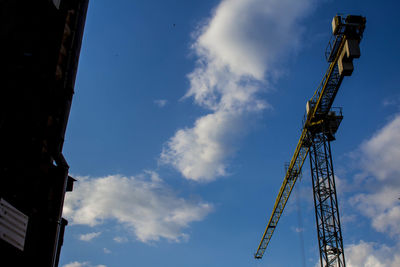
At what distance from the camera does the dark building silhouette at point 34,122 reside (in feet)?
26.5

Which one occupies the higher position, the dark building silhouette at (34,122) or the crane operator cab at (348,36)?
the crane operator cab at (348,36)

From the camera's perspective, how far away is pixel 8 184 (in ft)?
26.5

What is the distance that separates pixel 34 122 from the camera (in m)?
8.97

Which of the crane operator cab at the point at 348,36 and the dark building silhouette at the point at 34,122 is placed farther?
the crane operator cab at the point at 348,36

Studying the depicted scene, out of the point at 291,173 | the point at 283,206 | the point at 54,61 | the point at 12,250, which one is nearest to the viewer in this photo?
the point at 12,250

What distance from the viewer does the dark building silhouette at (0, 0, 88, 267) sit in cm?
808

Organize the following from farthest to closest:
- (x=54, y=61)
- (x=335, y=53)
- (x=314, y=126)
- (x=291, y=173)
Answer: (x=291, y=173)
(x=314, y=126)
(x=335, y=53)
(x=54, y=61)

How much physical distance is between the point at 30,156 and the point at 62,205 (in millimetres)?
1679

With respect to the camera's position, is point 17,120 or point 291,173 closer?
point 17,120

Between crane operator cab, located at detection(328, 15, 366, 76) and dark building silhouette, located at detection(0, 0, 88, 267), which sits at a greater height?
crane operator cab, located at detection(328, 15, 366, 76)

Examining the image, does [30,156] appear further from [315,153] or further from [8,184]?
[315,153]

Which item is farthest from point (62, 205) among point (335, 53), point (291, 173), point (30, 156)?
point (291, 173)

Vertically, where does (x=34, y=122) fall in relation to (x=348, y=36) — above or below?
below

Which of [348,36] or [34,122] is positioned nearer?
[34,122]
